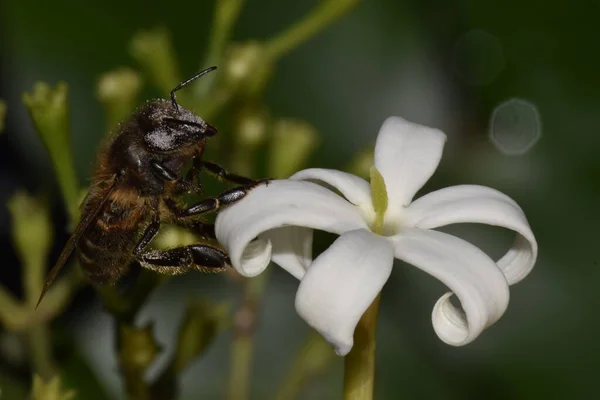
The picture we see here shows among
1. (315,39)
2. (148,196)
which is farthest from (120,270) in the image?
(315,39)

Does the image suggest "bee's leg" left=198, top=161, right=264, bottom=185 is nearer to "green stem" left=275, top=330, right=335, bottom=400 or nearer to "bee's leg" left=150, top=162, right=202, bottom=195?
"bee's leg" left=150, top=162, right=202, bottom=195

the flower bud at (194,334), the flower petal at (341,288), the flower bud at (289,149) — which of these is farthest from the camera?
the flower bud at (289,149)

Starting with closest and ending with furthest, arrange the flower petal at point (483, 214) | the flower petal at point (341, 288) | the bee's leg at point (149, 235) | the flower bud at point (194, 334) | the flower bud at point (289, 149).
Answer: the flower petal at point (341, 288) → the flower petal at point (483, 214) → the bee's leg at point (149, 235) → the flower bud at point (194, 334) → the flower bud at point (289, 149)

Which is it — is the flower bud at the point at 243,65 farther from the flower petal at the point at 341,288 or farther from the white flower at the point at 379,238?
the flower petal at the point at 341,288

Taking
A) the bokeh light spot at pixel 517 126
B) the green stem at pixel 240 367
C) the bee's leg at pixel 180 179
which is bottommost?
the green stem at pixel 240 367

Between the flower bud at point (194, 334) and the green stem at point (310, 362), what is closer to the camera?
the flower bud at point (194, 334)

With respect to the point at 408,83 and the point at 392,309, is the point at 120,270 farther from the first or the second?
the point at 408,83

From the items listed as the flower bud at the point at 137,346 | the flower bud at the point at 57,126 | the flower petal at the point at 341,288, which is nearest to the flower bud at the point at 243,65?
the flower bud at the point at 57,126
